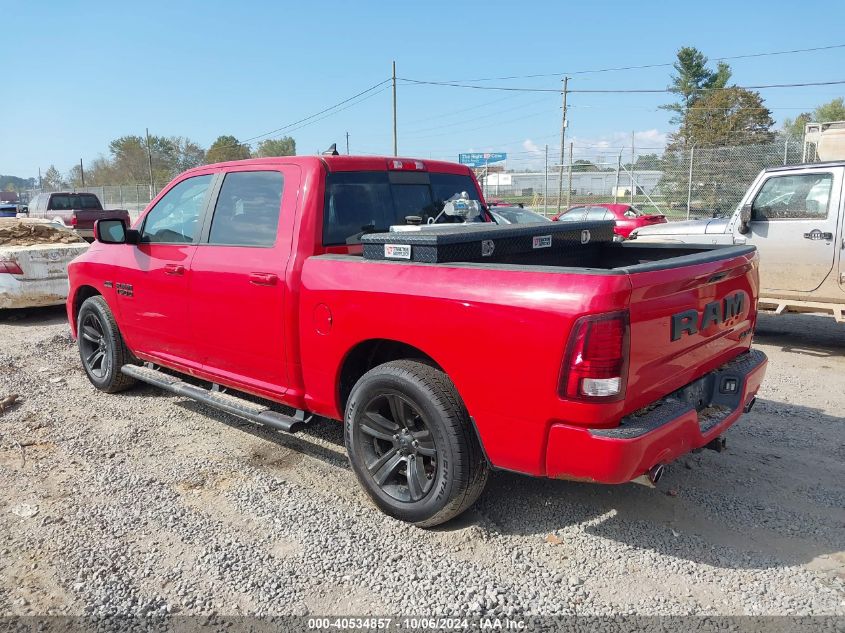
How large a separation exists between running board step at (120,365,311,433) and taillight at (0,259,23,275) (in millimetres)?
4701

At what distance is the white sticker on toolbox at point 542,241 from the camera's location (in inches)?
152

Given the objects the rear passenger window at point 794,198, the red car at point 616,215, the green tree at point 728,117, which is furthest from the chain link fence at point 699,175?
the green tree at point 728,117

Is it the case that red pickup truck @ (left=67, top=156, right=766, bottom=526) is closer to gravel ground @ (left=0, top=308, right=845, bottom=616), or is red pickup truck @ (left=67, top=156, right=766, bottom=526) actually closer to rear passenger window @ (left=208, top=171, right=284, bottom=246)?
rear passenger window @ (left=208, top=171, right=284, bottom=246)

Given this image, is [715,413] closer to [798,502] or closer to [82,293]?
[798,502]

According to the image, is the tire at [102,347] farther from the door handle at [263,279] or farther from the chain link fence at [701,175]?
the chain link fence at [701,175]

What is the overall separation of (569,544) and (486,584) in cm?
56

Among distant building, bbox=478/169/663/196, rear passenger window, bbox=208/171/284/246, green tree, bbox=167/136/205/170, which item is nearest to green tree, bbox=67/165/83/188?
green tree, bbox=167/136/205/170

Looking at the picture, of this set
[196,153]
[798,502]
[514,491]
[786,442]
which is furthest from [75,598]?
[196,153]

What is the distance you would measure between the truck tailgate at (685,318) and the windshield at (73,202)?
68.4 feet

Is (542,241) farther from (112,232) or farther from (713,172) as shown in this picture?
(713,172)

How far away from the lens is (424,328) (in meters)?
3.09

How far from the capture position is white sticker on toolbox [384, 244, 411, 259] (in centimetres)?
325

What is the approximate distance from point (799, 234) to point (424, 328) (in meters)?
5.89

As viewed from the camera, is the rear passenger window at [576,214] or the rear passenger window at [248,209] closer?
the rear passenger window at [248,209]
